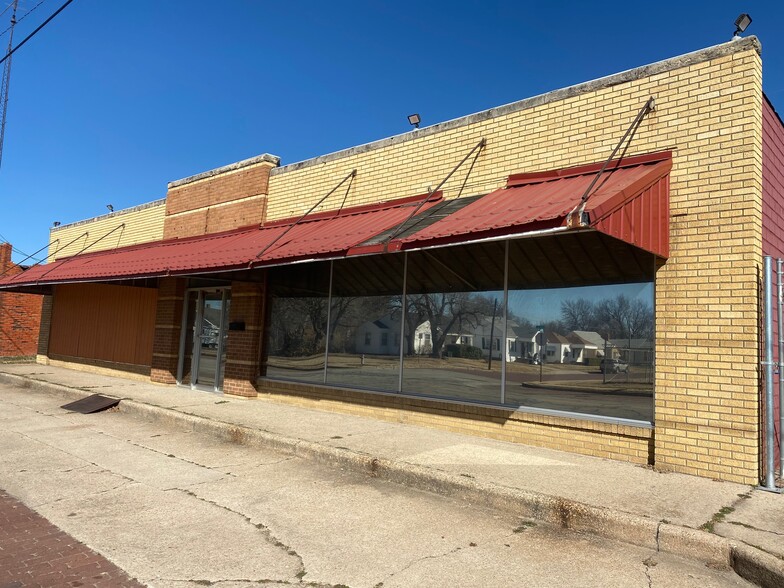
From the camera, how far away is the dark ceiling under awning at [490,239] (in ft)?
19.3

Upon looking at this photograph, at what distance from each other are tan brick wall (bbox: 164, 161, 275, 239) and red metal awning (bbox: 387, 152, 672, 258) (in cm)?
596

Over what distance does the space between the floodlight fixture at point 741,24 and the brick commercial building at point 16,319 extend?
22.9 meters

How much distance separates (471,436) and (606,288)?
106 inches

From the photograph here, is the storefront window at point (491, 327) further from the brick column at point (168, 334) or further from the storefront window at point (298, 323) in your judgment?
the brick column at point (168, 334)

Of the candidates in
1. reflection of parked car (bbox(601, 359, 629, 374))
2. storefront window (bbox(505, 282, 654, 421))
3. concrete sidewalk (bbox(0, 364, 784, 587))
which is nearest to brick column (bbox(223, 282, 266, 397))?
Answer: concrete sidewalk (bbox(0, 364, 784, 587))

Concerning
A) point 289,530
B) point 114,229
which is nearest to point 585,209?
point 289,530

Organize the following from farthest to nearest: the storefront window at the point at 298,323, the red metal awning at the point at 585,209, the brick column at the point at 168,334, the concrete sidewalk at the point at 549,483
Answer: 1. the brick column at the point at 168,334
2. the storefront window at the point at 298,323
3. the red metal awning at the point at 585,209
4. the concrete sidewalk at the point at 549,483

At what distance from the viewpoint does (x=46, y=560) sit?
3951 mm

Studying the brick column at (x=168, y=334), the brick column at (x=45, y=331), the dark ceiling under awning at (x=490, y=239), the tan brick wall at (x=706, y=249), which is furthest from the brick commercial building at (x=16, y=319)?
the tan brick wall at (x=706, y=249)

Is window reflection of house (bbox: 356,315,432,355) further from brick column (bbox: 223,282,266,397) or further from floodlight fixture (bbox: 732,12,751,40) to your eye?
floodlight fixture (bbox: 732,12,751,40)

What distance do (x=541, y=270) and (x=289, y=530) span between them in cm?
479

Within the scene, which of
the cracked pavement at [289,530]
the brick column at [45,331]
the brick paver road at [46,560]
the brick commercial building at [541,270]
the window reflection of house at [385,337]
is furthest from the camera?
the brick column at [45,331]

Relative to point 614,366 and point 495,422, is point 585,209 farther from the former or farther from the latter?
point 495,422

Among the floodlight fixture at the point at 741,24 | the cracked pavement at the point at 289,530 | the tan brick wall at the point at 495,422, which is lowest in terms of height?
the cracked pavement at the point at 289,530
